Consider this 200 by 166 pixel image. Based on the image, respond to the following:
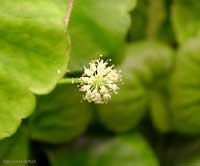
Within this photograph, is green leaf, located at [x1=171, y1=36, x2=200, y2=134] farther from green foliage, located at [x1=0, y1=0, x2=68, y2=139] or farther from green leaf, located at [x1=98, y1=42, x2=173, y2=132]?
green foliage, located at [x1=0, y1=0, x2=68, y2=139]

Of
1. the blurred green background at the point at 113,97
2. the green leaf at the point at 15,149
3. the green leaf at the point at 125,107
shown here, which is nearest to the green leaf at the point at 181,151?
the blurred green background at the point at 113,97

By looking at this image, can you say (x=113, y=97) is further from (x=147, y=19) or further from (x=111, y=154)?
(x=147, y=19)

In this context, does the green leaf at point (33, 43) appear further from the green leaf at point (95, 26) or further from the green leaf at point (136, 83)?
the green leaf at point (136, 83)

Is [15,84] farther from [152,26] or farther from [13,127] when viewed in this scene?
[152,26]

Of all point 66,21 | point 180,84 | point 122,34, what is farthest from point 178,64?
point 66,21

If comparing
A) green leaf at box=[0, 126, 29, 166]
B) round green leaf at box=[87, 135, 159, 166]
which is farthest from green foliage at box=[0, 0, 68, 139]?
round green leaf at box=[87, 135, 159, 166]

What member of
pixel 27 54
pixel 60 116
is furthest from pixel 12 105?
pixel 60 116
